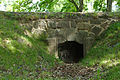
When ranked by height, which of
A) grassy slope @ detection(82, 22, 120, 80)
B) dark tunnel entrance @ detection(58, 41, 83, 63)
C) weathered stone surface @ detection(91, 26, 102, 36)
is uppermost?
weathered stone surface @ detection(91, 26, 102, 36)

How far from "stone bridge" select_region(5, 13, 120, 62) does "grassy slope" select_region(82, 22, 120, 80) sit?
401mm

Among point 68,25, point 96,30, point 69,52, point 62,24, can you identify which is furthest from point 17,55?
point 69,52

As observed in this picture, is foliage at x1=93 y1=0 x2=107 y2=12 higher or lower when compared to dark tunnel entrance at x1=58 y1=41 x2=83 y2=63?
higher

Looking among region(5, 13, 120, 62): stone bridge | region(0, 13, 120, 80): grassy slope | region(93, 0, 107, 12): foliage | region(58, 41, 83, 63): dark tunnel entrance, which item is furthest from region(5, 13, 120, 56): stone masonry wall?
region(93, 0, 107, 12): foliage

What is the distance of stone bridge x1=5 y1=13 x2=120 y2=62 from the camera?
271 inches

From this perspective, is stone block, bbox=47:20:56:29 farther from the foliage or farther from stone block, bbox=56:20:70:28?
the foliage

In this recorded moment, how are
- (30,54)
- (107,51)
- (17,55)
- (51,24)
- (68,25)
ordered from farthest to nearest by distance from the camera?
(68,25) → (51,24) → (107,51) → (30,54) → (17,55)

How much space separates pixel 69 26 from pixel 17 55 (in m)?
3.13

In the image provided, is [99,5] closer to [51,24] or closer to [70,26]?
[70,26]

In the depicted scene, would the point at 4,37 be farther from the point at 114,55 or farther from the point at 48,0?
the point at 48,0

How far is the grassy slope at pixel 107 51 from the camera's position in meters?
4.99

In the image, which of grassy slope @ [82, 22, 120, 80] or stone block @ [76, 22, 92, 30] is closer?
grassy slope @ [82, 22, 120, 80]

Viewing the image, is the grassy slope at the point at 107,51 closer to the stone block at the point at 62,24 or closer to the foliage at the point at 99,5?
the stone block at the point at 62,24

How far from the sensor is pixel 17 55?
4.73 meters
